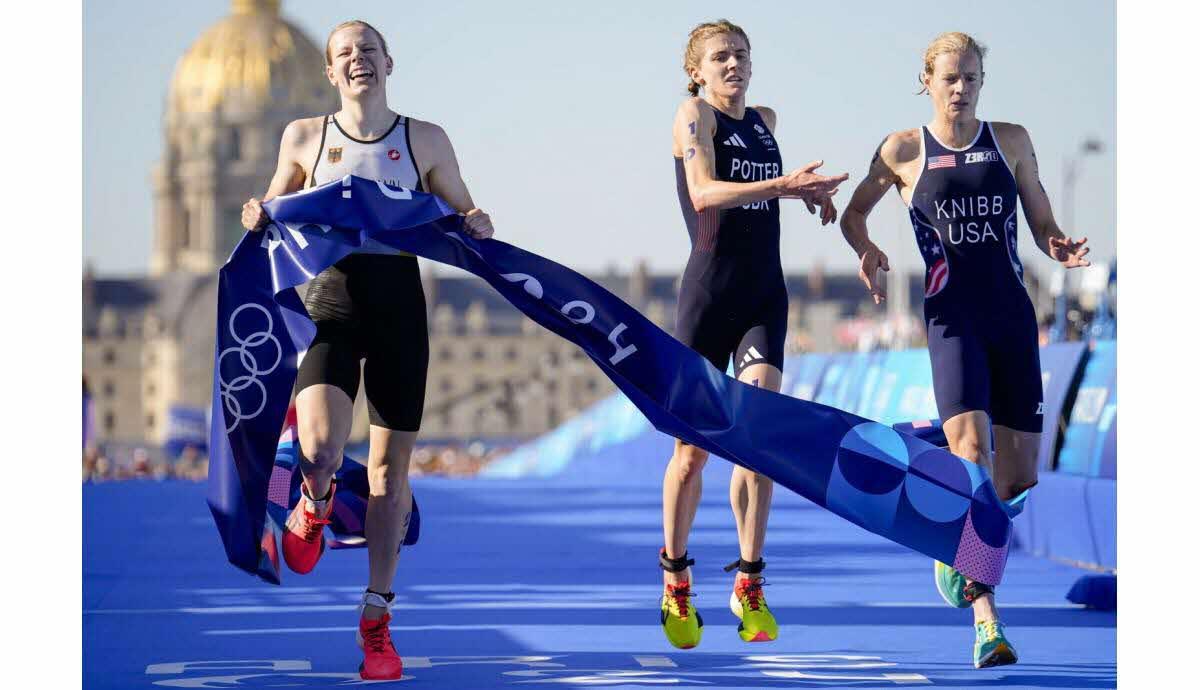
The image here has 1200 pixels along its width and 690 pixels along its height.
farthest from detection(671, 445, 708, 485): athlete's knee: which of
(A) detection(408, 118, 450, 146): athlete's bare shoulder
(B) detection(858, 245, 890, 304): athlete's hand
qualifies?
(A) detection(408, 118, 450, 146): athlete's bare shoulder

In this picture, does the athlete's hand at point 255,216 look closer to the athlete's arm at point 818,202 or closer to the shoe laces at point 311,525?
the shoe laces at point 311,525

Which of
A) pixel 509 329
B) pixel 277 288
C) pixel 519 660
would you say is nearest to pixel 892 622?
pixel 519 660

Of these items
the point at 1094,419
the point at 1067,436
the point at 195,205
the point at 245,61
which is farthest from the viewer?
the point at 195,205

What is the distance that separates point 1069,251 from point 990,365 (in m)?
0.50

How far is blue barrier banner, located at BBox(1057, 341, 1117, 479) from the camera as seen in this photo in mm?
12532

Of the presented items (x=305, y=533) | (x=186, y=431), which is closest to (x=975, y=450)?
(x=305, y=533)

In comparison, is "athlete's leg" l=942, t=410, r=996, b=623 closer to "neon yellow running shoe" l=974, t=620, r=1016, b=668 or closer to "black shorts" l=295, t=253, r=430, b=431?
"neon yellow running shoe" l=974, t=620, r=1016, b=668

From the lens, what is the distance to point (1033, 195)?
7.99m

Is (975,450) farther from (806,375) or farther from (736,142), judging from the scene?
(806,375)

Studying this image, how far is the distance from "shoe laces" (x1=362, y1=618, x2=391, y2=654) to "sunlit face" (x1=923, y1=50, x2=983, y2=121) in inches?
106

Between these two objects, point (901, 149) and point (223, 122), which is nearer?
point (901, 149)

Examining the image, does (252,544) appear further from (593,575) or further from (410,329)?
(593,575)

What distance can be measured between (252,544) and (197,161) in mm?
168073

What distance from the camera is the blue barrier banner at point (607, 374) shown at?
7488 millimetres
